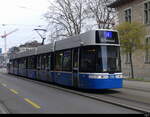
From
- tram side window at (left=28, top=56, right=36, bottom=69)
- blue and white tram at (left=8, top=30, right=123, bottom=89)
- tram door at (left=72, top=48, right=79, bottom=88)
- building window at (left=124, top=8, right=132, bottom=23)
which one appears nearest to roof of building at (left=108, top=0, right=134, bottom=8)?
building window at (left=124, top=8, right=132, bottom=23)

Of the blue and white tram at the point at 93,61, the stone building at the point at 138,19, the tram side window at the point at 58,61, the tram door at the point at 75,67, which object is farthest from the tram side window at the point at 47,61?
the stone building at the point at 138,19

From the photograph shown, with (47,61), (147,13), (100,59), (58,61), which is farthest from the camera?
(147,13)

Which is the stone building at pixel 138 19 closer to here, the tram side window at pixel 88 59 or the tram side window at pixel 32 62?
the tram side window at pixel 32 62

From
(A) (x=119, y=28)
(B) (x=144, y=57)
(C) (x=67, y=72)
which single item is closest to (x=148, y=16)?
(B) (x=144, y=57)

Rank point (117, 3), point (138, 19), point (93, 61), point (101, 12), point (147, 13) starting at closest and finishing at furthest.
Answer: point (93, 61) < point (147, 13) < point (138, 19) < point (117, 3) < point (101, 12)

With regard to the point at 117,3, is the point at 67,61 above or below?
below

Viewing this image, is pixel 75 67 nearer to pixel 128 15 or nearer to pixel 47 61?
pixel 47 61

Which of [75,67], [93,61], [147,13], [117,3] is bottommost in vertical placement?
[75,67]

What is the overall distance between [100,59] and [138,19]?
87.1 ft

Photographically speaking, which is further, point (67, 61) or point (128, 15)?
point (128, 15)

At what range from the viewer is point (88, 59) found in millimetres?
16109

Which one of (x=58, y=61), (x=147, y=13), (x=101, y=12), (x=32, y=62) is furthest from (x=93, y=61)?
(x=101, y=12)

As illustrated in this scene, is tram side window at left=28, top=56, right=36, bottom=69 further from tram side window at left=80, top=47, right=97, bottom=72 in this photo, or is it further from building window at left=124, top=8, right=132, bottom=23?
Result: building window at left=124, top=8, right=132, bottom=23

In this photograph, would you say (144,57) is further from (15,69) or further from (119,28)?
(15,69)
